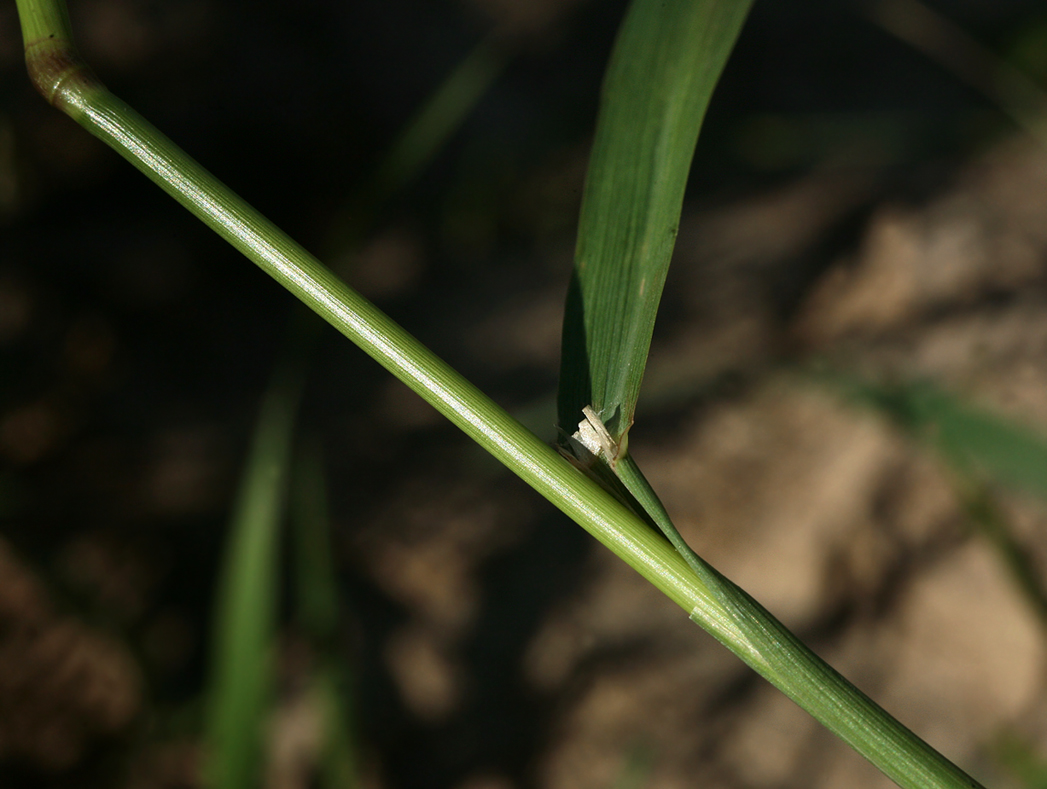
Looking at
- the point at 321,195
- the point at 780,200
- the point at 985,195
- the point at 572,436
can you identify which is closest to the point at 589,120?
the point at 780,200

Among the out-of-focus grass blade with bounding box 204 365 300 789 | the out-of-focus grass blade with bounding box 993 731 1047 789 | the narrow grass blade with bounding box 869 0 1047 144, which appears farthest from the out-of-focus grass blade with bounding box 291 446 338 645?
the narrow grass blade with bounding box 869 0 1047 144

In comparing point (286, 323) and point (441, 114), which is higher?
point (441, 114)

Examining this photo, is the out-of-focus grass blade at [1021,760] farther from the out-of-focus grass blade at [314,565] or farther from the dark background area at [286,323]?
the out-of-focus grass blade at [314,565]

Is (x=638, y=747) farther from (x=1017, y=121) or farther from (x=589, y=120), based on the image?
(x=1017, y=121)

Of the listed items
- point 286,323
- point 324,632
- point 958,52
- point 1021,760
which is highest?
point 958,52

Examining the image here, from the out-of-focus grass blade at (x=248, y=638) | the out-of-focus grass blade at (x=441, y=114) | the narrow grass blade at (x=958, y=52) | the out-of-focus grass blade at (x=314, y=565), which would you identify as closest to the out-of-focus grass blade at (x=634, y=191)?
the out-of-focus grass blade at (x=248, y=638)

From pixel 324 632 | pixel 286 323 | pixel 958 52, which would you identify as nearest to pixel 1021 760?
pixel 324 632

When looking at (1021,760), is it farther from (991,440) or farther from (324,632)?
(324,632)
